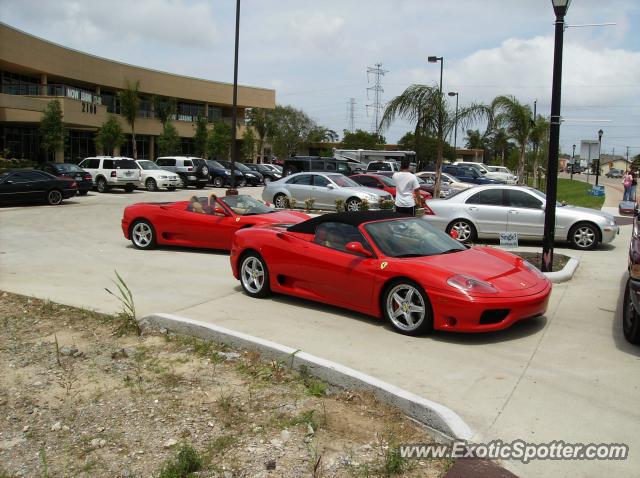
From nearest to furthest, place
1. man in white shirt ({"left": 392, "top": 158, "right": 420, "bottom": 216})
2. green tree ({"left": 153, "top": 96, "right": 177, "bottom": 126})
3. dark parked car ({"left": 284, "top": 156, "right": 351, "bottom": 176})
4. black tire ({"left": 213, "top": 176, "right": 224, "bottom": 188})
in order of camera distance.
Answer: man in white shirt ({"left": 392, "top": 158, "right": 420, "bottom": 216}) < dark parked car ({"left": 284, "top": 156, "right": 351, "bottom": 176}) < black tire ({"left": 213, "top": 176, "right": 224, "bottom": 188}) < green tree ({"left": 153, "top": 96, "right": 177, "bottom": 126})

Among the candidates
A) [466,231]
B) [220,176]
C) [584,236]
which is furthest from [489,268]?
[220,176]

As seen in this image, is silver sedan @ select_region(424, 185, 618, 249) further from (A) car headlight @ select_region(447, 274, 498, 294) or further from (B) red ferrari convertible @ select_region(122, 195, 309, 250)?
(A) car headlight @ select_region(447, 274, 498, 294)

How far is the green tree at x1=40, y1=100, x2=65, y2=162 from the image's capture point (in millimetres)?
36781

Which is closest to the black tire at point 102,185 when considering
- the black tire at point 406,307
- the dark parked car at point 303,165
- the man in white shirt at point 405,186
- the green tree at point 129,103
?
the dark parked car at point 303,165

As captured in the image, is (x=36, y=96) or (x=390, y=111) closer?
(x=390, y=111)

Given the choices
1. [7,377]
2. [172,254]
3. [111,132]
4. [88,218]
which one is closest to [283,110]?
[111,132]

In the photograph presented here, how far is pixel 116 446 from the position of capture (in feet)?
13.8

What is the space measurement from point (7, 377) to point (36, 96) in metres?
38.2

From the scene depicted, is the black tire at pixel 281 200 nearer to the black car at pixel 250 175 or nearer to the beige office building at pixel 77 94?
the black car at pixel 250 175

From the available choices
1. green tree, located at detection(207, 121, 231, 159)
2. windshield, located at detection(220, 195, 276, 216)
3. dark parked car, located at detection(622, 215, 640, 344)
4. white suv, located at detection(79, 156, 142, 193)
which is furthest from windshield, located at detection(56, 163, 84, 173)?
green tree, located at detection(207, 121, 231, 159)

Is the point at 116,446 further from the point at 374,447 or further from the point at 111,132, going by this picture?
the point at 111,132

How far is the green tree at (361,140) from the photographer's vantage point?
79062mm

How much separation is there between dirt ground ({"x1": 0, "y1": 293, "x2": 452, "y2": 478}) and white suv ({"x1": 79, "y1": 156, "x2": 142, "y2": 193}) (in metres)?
25.1

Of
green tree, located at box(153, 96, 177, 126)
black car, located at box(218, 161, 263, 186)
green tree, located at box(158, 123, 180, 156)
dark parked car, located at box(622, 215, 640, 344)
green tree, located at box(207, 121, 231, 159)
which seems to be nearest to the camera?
dark parked car, located at box(622, 215, 640, 344)
